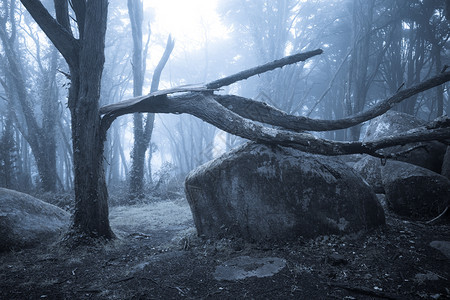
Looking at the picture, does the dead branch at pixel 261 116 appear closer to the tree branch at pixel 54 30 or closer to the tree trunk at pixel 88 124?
the tree trunk at pixel 88 124

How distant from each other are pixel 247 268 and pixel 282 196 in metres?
1.28

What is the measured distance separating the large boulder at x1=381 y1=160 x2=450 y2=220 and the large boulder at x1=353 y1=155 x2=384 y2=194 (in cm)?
82

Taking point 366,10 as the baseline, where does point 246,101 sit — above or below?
below

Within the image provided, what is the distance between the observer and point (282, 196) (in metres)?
3.88

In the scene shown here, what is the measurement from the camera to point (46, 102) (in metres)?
12.6

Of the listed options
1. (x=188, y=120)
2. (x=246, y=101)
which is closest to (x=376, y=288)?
(x=246, y=101)

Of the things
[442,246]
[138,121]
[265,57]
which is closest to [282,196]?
[442,246]

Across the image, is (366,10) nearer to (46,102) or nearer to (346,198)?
(346,198)

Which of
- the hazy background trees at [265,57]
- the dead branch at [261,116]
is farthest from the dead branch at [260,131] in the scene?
the hazy background trees at [265,57]

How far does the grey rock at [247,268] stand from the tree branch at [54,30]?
4.42m

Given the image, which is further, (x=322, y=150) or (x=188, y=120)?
(x=188, y=120)

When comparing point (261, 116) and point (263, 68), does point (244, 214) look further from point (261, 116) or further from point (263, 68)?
point (263, 68)

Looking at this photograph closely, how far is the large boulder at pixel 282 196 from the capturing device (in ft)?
12.3

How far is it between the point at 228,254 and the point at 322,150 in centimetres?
217
